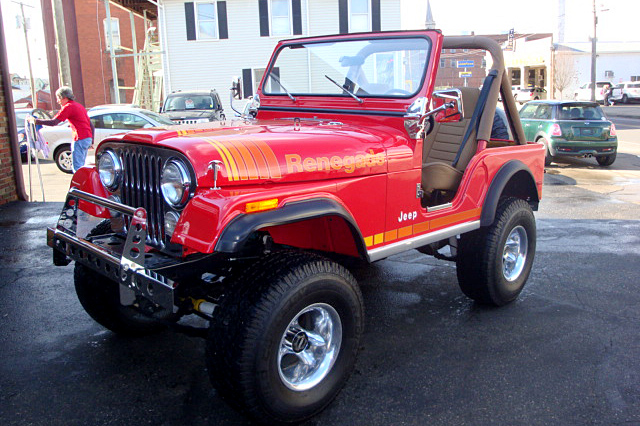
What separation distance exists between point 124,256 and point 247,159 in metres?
0.74

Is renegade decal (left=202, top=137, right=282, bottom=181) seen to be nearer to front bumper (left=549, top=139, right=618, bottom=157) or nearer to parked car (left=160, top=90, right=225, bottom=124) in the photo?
front bumper (left=549, top=139, right=618, bottom=157)

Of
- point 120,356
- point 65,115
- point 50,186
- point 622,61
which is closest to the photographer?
point 120,356

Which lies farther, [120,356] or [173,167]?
[120,356]

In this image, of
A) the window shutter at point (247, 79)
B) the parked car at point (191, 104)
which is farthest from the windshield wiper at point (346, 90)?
the window shutter at point (247, 79)

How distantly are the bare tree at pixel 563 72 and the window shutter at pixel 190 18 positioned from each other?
118 ft

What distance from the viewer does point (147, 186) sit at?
115 inches

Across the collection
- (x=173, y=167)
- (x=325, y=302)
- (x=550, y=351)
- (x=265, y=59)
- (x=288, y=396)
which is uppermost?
(x=265, y=59)

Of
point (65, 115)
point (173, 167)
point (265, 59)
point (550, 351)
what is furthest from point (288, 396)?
point (265, 59)

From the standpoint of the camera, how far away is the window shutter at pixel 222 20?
22297mm

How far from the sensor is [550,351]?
367 centimetres

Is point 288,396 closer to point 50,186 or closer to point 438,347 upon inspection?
point 438,347

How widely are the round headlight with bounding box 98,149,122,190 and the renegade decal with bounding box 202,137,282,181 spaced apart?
599 mm

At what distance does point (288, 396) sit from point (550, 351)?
6.28ft

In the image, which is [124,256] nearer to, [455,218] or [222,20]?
[455,218]
